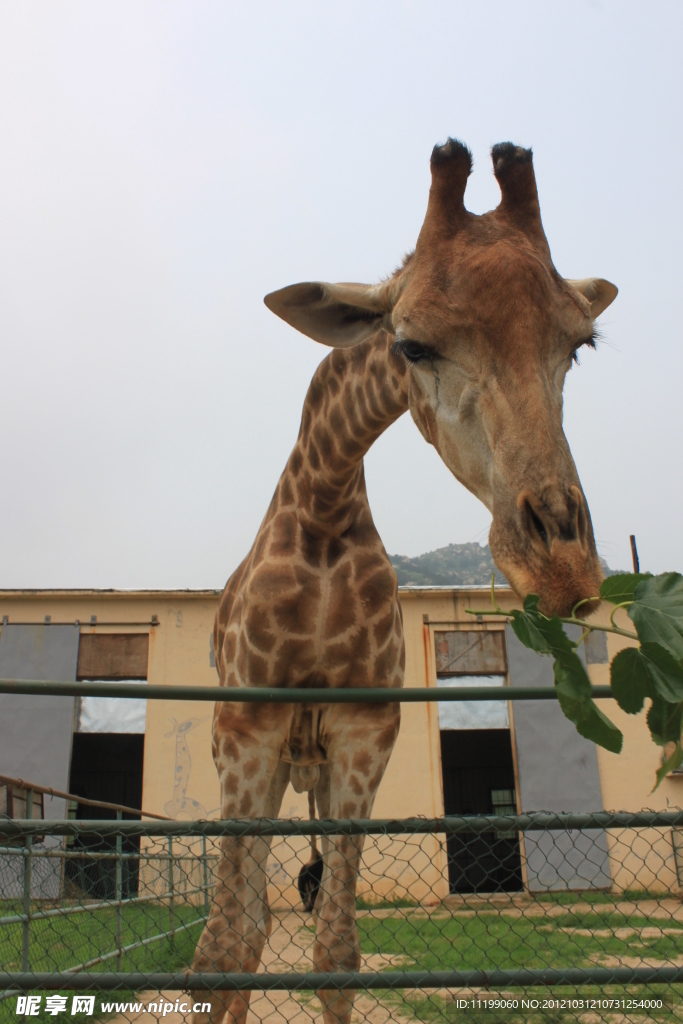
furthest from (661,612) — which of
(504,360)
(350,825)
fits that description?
(350,825)

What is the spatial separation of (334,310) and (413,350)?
0.79 m

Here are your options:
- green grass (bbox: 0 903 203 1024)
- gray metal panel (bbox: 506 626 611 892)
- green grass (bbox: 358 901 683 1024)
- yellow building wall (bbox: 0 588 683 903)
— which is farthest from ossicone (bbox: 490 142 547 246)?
gray metal panel (bbox: 506 626 611 892)

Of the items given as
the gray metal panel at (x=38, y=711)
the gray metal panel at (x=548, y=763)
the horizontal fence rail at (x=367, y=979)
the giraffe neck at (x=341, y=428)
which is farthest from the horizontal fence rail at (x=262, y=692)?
the gray metal panel at (x=38, y=711)

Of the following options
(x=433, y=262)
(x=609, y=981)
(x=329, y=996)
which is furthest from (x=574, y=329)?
(x=329, y=996)

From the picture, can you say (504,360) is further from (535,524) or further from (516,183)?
(516,183)

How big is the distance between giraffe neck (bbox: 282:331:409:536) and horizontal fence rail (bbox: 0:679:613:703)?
117 cm

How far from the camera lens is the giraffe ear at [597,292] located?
306cm

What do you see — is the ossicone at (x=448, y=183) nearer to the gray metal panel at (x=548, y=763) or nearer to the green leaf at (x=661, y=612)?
the green leaf at (x=661, y=612)

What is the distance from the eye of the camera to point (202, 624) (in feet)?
43.9

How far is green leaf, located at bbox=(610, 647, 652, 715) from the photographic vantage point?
1.70 metres

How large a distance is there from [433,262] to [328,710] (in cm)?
174

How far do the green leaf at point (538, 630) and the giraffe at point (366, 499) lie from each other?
0.06m

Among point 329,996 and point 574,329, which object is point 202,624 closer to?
point 329,996

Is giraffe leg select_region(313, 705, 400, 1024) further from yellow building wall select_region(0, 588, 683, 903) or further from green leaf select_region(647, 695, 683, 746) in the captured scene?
yellow building wall select_region(0, 588, 683, 903)
